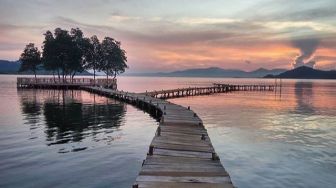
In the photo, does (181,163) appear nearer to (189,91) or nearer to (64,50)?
(189,91)

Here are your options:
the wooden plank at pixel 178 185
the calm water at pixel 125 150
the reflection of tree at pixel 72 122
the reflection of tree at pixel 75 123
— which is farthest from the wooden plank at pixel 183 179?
the reflection of tree at pixel 75 123

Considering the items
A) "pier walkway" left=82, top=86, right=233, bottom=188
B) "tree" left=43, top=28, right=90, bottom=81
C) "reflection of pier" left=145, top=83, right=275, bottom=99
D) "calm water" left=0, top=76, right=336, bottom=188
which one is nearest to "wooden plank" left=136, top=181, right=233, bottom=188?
"pier walkway" left=82, top=86, right=233, bottom=188

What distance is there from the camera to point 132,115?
3988 cm

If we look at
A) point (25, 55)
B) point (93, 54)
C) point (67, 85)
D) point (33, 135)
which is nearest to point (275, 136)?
point (33, 135)

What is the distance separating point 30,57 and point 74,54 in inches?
551

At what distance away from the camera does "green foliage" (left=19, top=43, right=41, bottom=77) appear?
98875mm

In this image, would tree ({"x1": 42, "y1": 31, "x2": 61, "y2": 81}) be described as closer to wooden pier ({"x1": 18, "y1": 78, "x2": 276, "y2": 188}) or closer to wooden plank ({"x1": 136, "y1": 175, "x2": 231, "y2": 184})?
wooden pier ({"x1": 18, "y1": 78, "x2": 276, "y2": 188})

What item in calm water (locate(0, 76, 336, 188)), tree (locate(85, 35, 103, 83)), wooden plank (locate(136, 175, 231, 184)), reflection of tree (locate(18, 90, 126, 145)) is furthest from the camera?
tree (locate(85, 35, 103, 83))

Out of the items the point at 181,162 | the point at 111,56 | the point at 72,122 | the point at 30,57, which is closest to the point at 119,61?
the point at 111,56

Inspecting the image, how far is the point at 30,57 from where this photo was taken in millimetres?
99500

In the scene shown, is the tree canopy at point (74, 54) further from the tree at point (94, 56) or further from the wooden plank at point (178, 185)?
the wooden plank at point (178, 185)

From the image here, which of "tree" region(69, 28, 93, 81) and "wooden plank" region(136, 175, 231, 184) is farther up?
"tree" region(69, 28, 93, 81)

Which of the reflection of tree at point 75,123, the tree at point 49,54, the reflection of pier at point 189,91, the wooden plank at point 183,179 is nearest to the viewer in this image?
the wooden plank at point 183,179

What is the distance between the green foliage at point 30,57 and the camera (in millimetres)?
98875
